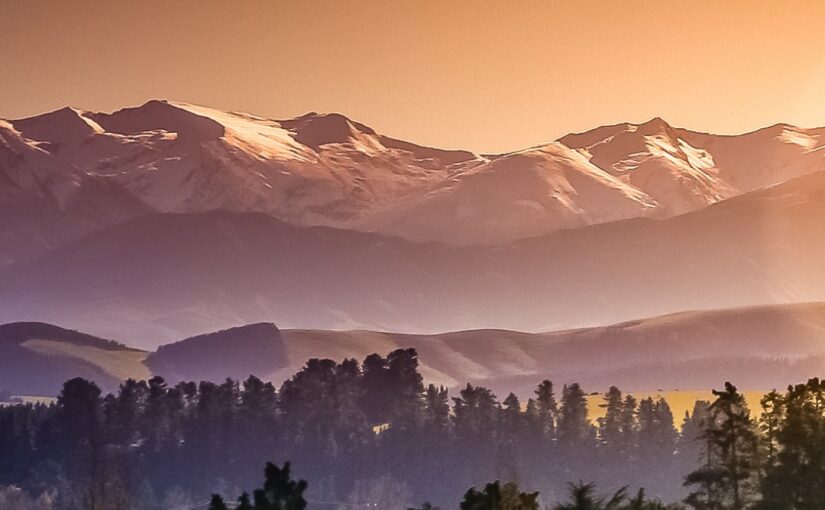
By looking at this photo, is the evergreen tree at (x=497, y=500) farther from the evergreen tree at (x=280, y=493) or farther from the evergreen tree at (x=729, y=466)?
the evergreen tree at (x=729, y=466)

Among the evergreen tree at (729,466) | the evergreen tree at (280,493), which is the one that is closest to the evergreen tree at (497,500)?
the evergreen tree at (280,493)

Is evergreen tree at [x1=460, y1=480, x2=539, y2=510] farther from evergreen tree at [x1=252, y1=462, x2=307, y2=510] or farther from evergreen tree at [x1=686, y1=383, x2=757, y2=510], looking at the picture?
evergreen tree at [x1=686, y1=383, x2=757, y2=510]

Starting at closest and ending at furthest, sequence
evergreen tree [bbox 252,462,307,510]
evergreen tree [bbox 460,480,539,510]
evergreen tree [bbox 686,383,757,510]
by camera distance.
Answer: evergreen tree [bbox 460,480,539,510]
evergreen tree [bbox 252,462,307,510]
evergreen tree [bbox 686,383,757,510]

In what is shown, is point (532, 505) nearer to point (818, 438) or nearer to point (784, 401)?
point (818, 438)

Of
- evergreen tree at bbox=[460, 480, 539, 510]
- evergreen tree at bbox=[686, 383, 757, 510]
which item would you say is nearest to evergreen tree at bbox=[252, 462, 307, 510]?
evergreen tree at bbox=[460, 480, 539, 510]

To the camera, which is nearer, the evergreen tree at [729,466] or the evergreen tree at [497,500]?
the evergreen tree at [497,500]

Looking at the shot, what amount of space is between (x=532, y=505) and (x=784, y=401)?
148ft

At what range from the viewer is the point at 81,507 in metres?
194

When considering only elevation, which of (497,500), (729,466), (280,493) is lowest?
(497,500)

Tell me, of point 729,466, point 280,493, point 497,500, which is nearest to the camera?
point 497,500

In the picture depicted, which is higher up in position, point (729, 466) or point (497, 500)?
point (729, 466)

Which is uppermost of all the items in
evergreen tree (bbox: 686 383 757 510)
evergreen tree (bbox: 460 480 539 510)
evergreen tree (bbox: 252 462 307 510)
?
evergreen tree (bbox: 686 383 757 510)

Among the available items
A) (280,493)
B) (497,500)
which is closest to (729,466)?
(280,493)

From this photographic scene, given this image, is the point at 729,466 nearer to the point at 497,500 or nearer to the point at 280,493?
the point at 280,493
